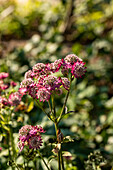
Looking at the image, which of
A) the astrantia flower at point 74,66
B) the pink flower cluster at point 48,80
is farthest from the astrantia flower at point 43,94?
the astrantia flower at point 74,66

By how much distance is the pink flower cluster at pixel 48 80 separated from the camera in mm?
774

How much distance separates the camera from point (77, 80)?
202 cm

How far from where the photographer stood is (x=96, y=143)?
5.28 feet

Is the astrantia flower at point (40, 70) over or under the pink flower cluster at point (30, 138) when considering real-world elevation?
over

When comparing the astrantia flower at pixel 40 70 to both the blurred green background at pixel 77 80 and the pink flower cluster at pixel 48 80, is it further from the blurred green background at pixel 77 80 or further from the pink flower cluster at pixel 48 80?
the blurred green background at pixel 77 80

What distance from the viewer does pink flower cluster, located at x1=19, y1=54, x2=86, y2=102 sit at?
774 mm

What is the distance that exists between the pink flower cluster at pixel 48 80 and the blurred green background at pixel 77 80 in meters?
0.23

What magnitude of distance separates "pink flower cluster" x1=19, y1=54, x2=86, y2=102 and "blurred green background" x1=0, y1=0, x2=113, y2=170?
0.23m

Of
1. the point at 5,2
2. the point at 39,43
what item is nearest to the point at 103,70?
the point at 39,43

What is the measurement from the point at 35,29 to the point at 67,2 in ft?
4.93

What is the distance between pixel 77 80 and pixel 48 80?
1269 mm

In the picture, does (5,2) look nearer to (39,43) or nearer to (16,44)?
(16,44)

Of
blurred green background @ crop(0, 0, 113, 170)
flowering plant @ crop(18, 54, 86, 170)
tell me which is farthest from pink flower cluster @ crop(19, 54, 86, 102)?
blurred green background @ crop(0, 0, 113, 170)

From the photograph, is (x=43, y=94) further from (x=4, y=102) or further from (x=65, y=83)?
(x=4, y=102)
